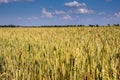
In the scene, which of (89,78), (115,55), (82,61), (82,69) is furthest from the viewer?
(115,55)

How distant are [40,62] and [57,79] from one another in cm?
61

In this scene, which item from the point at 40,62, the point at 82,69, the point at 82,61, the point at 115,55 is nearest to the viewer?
the point at 82,69

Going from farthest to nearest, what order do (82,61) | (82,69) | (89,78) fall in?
(82,61) → (82,69) → (89,78)

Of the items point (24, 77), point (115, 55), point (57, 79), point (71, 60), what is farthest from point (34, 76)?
point (115, 55)

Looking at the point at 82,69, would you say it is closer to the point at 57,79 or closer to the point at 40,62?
the point at 57,79

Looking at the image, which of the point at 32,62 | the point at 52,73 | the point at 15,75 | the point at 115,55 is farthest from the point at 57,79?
the point at 115,55

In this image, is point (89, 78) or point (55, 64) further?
point (55, 64)

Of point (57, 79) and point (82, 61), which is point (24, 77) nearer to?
point (57, 79)

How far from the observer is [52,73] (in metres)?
2.61

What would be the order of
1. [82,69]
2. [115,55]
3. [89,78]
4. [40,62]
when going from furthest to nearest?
[115,55] < [40,62] < [82,69] < [89,78]

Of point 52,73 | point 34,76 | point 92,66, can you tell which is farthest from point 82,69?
point 34,76

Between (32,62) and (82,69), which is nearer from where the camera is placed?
(82,69)

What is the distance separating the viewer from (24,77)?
2.65 m

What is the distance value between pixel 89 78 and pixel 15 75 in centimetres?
94
